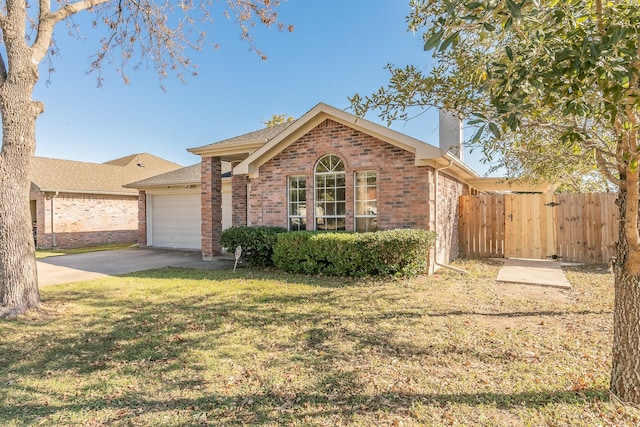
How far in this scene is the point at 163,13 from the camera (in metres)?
9.55

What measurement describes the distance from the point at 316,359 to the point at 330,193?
268 inches

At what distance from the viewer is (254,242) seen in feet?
33.6

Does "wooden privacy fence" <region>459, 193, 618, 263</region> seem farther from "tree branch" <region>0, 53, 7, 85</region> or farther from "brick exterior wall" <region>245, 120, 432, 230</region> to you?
"tree branch" <region>0, 53, 7, 85</region>

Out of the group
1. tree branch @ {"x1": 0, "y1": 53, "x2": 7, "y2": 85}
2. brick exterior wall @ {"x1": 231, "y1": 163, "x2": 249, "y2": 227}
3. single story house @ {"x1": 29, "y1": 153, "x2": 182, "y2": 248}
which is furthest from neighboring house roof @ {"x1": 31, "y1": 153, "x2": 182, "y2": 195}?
tree branch @ {"x1": 0, "y1": 53, "x2": 7, "y2": 85}

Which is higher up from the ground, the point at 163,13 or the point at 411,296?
the point at 163,13

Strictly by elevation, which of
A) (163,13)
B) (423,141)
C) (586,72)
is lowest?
(586,72)

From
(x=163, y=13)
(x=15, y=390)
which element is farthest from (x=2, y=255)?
(x=163, y=13)

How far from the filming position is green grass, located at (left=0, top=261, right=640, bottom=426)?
10.0ft

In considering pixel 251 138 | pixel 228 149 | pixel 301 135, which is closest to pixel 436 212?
pixel 301 135

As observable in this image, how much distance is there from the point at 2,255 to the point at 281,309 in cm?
497

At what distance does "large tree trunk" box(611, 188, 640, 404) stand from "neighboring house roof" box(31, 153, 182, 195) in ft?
70.9

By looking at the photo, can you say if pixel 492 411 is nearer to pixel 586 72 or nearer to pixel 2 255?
pixel 586 72

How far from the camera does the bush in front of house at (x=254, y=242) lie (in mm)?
10141

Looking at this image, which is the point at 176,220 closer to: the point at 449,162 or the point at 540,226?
the point at 449,162
